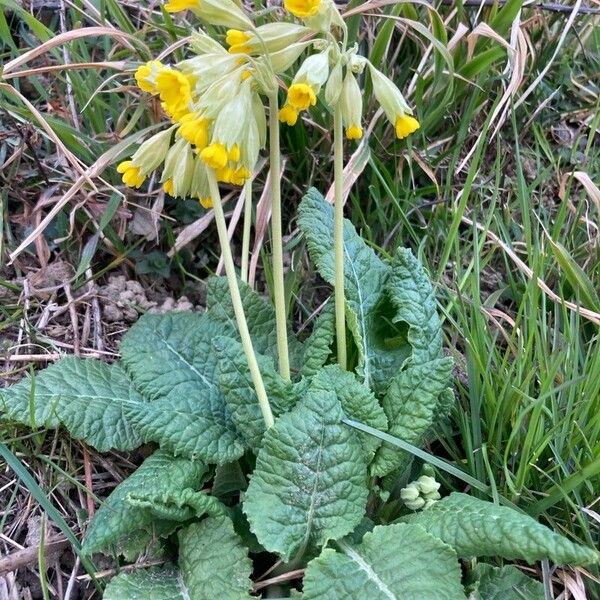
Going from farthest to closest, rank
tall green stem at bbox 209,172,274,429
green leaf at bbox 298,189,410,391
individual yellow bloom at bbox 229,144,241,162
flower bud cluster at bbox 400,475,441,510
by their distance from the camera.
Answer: green leaf at bbox 298,189,410,391
flower bud cluster at bbox 400,475,441,510
tall green stem at bbox 209,172,274,429
individual yellow bloom at bbox 229,144,241,162

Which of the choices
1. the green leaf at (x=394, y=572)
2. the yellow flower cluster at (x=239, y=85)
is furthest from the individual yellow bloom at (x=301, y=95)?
the green leaf at (x=394, y=572)

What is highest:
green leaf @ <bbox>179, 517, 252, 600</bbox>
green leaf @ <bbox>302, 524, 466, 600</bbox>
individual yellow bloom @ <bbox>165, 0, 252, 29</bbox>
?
individual yellow bloom @ <bbox>165, 0, 252, 29</bbox>

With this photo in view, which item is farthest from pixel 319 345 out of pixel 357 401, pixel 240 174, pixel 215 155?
pixel 215 155

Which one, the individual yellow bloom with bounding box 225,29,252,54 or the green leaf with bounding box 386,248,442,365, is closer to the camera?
the individual yellow bloom with bounding box 225,29,252,54

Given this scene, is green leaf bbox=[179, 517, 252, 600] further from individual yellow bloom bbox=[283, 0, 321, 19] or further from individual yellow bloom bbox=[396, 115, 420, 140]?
individual yellow bloom bbox=[283, 0, 321, 19]

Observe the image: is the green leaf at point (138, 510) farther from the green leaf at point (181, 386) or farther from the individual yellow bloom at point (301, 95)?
the individual yellow bloom at point (301, 95)

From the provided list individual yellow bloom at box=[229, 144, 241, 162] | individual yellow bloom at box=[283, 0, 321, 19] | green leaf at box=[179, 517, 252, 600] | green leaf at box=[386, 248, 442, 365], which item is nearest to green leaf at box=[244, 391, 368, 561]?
green leaf at box=[179, 517, 252, 600]

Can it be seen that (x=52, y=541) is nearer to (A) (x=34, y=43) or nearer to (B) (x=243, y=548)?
(B) (x=243, y=548)

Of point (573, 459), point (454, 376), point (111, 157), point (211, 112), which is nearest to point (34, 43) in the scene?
point (111, 157)

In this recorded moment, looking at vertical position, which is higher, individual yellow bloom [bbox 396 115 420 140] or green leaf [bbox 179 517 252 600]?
individual yellow bloom [bbox 396 115 420 140]
